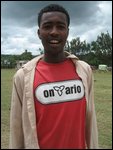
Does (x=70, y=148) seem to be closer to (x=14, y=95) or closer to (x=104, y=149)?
(x=14, y=95)

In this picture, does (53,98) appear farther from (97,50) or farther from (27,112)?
(97,50)

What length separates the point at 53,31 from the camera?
2080mm

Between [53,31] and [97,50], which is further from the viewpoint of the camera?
[97,50]

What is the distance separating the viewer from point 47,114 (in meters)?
1.99

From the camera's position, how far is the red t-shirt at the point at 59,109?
2.00 metres

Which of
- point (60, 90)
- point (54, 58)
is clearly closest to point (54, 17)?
point (54, 58)

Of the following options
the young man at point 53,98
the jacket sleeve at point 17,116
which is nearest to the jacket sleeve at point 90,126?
the young man at point 53,98

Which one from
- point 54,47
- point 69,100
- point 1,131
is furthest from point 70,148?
point 1,131

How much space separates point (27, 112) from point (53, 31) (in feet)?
1.64

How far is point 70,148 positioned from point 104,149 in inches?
137

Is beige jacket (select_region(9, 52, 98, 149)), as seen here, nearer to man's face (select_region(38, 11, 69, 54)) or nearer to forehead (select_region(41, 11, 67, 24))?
man's face (select_region(38, 11, 69, 54))

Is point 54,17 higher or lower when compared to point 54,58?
higher

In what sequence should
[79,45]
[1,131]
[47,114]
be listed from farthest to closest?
[79,45]
[1,131]
[47,114]

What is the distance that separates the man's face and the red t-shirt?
0.13 metres
